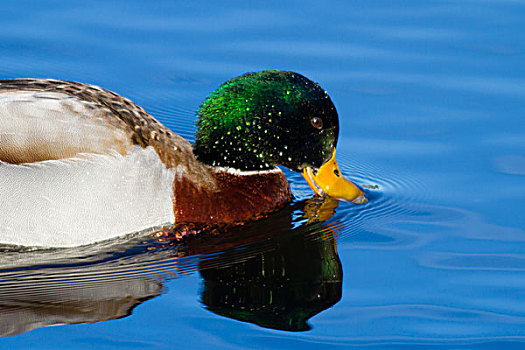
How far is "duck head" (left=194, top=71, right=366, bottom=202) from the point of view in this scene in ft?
23.1

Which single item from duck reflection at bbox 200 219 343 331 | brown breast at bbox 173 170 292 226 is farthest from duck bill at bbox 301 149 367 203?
duck reflection at bbox 200 219 343 331

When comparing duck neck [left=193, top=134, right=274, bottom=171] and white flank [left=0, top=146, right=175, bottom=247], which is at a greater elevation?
duck neck [left=193, top=134, right=274, bottom=171]

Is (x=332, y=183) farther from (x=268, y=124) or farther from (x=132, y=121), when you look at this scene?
(x=132, y=121)

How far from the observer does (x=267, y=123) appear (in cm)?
712

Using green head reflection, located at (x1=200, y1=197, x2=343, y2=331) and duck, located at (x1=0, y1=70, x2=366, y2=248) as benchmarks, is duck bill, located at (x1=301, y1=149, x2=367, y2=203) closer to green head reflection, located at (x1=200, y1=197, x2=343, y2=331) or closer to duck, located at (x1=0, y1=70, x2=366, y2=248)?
duck, located at (x1=0, y1=70, x2=366, y2=248)

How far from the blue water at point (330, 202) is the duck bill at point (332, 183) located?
0.28 ft

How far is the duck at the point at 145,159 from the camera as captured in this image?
6.39 metres

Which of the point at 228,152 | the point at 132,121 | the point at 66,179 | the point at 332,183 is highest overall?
the point at 132,121

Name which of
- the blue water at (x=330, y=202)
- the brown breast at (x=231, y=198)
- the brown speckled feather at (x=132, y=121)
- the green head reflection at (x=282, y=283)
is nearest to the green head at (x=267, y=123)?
the brown breast at (x=231, y=198)

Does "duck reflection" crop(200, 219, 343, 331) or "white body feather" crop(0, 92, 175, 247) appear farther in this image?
"white body feather" crop(0, 92, 175, 247)

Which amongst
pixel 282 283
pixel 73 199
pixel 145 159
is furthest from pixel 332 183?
pixel 73 199

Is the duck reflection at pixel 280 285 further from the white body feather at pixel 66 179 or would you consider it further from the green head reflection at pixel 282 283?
the white body feather at pixel 66 179

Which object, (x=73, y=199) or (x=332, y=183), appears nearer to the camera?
(x=73, y=199)

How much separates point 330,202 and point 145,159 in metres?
1.65
